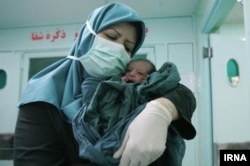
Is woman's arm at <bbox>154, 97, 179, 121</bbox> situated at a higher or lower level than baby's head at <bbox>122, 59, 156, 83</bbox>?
lower

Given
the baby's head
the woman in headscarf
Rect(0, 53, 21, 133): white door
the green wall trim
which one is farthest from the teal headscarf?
Rect(0, 53, 21, 133): white door

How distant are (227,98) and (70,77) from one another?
168 cm

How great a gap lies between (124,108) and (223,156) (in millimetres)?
394

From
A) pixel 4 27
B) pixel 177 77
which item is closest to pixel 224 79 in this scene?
pixel 177 77

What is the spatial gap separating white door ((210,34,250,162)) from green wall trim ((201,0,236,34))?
115mm

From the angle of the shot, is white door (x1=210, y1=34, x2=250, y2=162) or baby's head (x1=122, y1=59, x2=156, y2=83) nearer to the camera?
baby's head (x1=122, y1=59, x2=156, y2=83)

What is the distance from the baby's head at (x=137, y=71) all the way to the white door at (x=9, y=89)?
2.46m

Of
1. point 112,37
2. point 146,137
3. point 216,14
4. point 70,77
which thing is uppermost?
point 216,14

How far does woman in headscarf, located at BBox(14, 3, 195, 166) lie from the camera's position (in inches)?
26.2

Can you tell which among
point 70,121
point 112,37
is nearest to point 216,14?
point 112,37

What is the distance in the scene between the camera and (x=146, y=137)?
0.66 meters

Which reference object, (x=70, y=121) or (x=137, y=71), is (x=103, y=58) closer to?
(x=137, y=71)

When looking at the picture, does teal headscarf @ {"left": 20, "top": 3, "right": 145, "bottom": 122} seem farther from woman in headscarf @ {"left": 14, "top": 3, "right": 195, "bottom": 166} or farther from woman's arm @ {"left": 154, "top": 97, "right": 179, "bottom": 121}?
woman's arm @ {"left": 154, "top": 97, "right": 179, "bottom": 121}

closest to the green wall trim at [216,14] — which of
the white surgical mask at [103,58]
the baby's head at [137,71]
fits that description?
the baby's head at [137,71]
